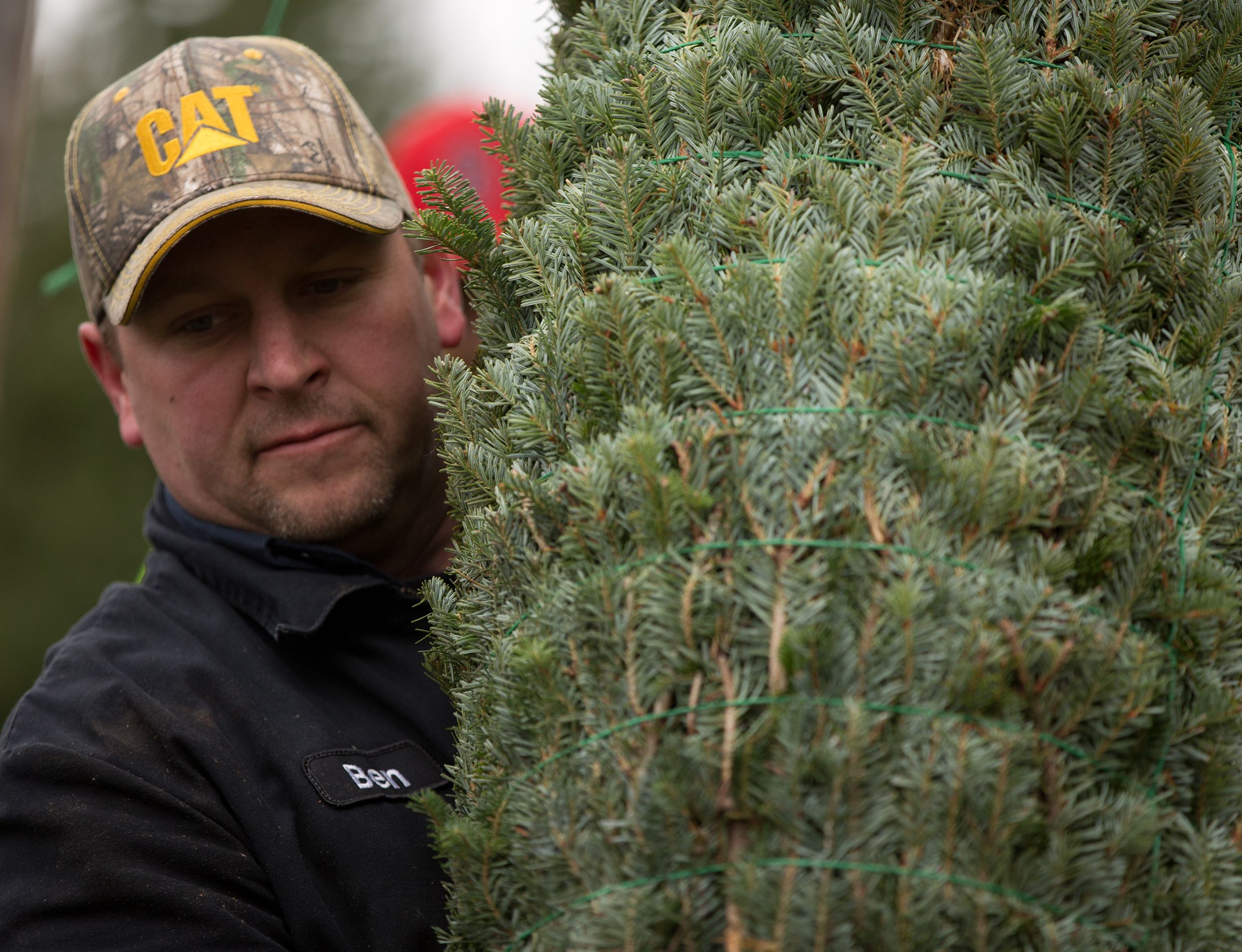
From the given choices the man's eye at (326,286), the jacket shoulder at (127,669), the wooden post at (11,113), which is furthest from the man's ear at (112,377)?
the man's eye at (326,286)

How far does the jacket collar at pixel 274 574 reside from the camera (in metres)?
2.04

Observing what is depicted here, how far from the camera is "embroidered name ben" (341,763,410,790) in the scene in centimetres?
184

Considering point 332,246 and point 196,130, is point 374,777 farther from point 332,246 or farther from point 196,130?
point 196,130

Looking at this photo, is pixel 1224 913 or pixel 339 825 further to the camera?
pixel 339 825

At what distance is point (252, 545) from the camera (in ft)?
7.16

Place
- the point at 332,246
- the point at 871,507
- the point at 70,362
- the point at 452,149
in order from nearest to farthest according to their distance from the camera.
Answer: the point at 871,507
the point at 332,246
the point at 452,149
the point at 70,362

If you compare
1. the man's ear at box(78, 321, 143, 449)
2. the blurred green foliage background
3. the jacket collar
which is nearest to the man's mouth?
the jacket collar

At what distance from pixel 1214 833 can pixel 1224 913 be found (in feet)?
0.24

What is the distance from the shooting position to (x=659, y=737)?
44.5 inches

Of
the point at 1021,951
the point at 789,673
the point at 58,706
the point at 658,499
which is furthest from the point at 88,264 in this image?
the point at 1021,951

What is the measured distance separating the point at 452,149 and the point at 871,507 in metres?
3.59

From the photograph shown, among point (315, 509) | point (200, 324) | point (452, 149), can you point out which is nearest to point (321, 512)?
point (315, 509)

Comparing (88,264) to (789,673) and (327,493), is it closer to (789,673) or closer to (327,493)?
(327,493)

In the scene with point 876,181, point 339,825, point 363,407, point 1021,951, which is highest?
point 876,181
